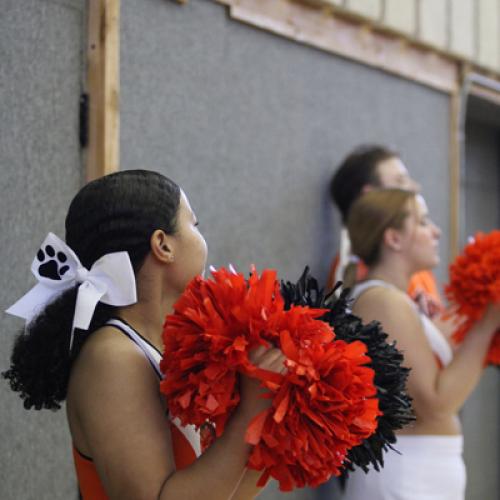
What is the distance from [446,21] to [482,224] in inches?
79.0

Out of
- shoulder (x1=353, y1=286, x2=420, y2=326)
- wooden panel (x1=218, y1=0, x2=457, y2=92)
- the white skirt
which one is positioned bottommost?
the white skirt

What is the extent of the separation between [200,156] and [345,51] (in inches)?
52.9

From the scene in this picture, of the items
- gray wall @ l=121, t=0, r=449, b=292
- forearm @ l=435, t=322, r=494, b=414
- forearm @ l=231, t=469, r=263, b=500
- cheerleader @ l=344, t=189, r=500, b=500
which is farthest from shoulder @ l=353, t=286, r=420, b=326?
forearm @ l=231, t=469, r=263, b=500

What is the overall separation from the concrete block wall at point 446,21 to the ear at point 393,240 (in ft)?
4.71

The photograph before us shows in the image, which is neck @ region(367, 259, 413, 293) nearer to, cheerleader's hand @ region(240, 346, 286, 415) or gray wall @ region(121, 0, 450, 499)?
gray wall @ region(121, 0, 450, 499)

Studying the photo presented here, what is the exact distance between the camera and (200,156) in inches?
135

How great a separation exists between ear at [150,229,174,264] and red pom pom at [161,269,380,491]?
0.24 meters

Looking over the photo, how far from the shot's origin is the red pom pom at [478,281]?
10.3ft

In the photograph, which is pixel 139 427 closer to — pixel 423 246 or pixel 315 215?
pixel 423 246

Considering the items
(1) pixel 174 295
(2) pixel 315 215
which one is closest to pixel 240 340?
(1) pixel 174 295

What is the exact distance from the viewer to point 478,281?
3.16 meters

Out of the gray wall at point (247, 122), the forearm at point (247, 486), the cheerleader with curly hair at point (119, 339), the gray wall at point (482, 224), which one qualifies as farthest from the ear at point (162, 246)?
the gray wall at point (482, 224)

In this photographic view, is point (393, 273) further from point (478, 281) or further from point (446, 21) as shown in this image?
point (446, 21)

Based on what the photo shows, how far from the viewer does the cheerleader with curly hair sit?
159 cm
